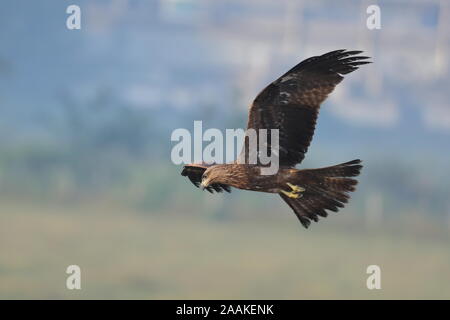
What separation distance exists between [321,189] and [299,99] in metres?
1.68

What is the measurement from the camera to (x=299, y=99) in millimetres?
19328

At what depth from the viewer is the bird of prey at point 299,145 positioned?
62.5 feet

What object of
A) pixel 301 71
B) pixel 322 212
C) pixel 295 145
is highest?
pixel 301 71

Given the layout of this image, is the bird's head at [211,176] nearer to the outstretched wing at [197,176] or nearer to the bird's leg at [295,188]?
the outstretched wing at [197,176]

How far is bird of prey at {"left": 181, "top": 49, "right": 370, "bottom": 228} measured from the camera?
19047 mm

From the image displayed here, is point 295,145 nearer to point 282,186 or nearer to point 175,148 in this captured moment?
point 282,186

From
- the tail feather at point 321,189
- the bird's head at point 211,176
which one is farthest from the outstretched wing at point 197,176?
the tail feather at point 321,189

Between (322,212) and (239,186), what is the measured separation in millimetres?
1606

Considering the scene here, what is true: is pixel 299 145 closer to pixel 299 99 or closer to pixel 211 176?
pixel 299 99

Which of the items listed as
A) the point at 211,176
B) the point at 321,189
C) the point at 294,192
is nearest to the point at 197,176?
the point at 211,176

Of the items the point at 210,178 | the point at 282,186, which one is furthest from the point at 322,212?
the point at 210,178

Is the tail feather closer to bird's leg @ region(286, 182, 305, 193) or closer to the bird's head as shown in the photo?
bird's leg @ region(286, 182, 305, 193)

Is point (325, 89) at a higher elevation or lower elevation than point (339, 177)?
higher

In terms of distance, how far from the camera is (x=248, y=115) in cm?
1939
